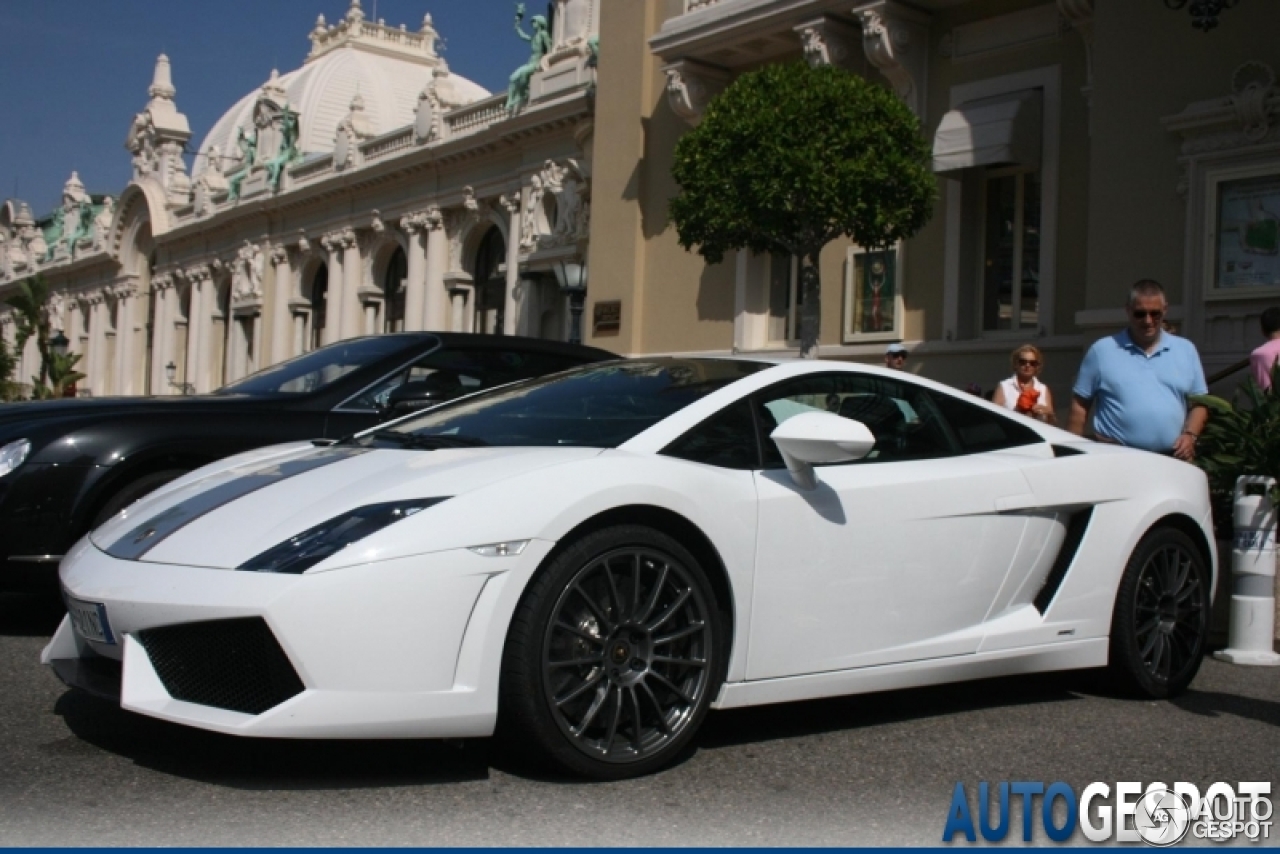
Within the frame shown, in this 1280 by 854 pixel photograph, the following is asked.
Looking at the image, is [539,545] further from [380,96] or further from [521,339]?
[380,96]

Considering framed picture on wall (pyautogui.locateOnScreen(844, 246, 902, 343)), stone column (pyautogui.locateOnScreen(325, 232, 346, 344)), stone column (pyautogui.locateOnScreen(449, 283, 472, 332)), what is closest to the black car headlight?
framed picture on wall (pyautogui.locateOnScreen(844, 246, 902, 343))

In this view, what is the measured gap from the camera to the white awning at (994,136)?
15742mm

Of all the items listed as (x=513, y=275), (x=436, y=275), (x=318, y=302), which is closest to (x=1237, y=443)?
(x=513, y=275)

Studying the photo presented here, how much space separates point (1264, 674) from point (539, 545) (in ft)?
12.6

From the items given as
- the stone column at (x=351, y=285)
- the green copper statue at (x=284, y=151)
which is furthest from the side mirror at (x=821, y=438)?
the green copper statue at (x=284, y=151)

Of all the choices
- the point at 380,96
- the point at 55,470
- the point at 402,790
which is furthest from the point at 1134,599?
the point at 380,96

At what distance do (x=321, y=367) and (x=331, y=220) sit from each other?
1318 inches

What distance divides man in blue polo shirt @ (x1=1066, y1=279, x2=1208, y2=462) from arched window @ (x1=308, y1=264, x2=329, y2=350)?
36.9 metres

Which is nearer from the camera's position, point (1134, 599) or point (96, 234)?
point (1134, 599)

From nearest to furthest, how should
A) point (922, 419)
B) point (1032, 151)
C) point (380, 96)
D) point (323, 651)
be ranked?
point (323, 651), point (922, 419), point (1032, 151), point (380, 96)

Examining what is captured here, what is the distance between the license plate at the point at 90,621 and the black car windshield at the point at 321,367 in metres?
3.04

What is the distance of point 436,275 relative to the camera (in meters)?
33.4

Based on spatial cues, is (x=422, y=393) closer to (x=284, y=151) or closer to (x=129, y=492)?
(x=129, y=492)

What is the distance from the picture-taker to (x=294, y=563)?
349 centimetres
